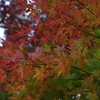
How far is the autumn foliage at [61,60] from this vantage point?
1.95 meters

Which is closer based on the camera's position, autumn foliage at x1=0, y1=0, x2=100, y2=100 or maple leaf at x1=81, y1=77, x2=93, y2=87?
autumn foliage at x1=0, y1=0, x2=100, y2=100

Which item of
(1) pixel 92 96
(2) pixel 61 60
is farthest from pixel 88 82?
(2) pixel 61 60

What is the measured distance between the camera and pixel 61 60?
187 cm

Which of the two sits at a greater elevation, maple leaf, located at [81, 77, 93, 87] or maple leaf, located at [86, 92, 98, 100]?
maple leaf, located at [81, 77, 93, 87]

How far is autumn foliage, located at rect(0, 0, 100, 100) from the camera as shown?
6.40ft

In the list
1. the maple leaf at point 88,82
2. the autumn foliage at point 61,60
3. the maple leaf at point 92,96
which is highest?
the autumn foliage at point 61,60

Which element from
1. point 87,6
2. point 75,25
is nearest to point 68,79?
point 75,25

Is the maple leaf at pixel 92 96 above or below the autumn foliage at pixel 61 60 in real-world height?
below

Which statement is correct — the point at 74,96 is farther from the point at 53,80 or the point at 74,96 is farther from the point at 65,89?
the point at 53,80

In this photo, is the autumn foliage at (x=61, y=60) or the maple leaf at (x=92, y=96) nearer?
the autumn foliage at (x=61, y=60)

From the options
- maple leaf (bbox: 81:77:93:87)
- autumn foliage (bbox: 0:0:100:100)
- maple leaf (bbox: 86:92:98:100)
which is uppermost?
autumn foliage (bbox: 0:0:100:100)

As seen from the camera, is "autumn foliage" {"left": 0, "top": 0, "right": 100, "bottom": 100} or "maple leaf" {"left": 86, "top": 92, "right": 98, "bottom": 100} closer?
"autumn foliage" {"left": 0, "top": 0, "right": 100, "bottom": 100}

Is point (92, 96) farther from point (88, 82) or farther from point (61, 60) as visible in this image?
point (61, 60)

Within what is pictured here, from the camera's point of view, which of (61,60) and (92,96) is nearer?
(61,60)
